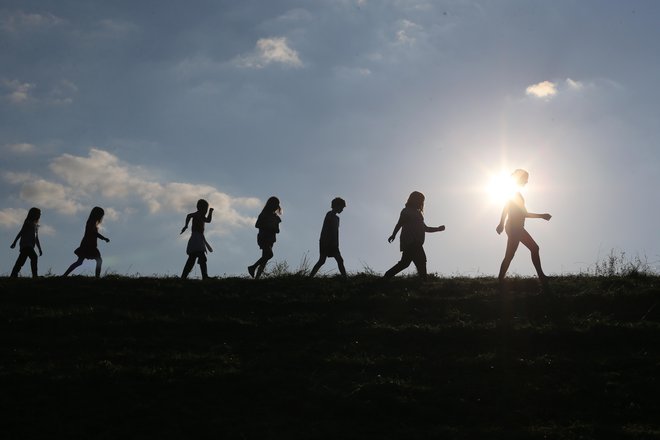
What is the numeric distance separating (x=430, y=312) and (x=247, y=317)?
3.55 m

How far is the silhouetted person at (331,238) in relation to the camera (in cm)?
1997

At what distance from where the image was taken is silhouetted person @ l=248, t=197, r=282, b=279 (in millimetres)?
20312

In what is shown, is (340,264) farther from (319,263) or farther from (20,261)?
(20,261)

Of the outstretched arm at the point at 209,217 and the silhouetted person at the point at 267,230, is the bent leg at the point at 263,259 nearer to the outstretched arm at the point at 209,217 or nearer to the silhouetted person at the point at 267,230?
the silhouetted person at the point at 267,230

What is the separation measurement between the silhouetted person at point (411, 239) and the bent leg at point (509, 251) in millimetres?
1942

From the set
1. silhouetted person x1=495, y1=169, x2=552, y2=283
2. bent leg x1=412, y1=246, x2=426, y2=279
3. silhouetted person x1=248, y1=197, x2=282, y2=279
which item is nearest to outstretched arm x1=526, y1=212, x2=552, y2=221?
silhouetted person x1=495, y1=169, x2=552, y2=283

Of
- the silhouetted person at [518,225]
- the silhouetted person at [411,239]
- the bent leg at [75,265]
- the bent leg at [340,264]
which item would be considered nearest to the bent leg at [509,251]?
the silhouetted person at [518,225]

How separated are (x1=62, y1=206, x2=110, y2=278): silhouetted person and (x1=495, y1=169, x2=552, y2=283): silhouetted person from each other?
9.88m

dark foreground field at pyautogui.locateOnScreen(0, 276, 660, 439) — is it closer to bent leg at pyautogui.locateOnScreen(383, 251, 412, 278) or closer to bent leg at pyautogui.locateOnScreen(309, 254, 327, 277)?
bent leg at pyautogui.locateOnScreen(383, 251, 412, 278)

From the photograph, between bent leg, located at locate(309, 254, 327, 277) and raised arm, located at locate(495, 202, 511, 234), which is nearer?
raised arm, located at locate(495, 202, 511, 234)

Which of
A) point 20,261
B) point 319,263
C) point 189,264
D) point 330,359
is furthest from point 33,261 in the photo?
point 330,359

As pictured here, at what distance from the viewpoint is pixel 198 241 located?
19734 millimetres

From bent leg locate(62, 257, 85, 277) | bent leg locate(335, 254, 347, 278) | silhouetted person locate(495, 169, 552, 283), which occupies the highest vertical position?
silhouetted person locate(495, 169, 552, 283)

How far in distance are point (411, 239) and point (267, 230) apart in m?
3.79
